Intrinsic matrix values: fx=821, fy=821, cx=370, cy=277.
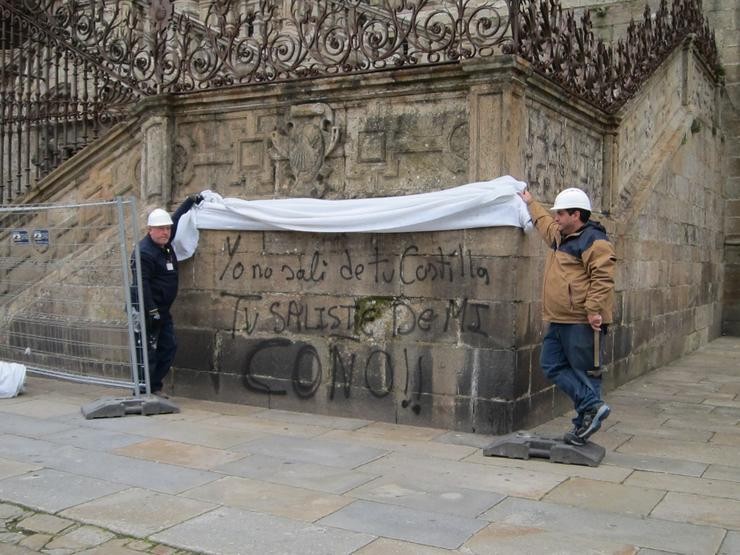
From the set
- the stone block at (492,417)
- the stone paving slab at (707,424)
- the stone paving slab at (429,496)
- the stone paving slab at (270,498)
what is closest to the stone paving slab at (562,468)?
the stone block at (492,417)

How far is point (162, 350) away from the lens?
313 inches

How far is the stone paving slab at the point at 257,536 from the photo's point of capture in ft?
13.8

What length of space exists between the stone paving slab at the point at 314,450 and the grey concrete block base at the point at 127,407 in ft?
4.64

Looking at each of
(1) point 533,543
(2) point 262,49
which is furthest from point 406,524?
(2) point 262,49

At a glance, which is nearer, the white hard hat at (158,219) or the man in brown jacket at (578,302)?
the man in brown jacket at (578,302)

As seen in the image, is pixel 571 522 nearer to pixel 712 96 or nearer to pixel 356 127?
pixel 356 127

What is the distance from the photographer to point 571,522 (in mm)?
4672

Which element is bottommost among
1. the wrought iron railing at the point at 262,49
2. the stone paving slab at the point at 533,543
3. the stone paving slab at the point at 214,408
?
the stone paving slab at the point at 533,543

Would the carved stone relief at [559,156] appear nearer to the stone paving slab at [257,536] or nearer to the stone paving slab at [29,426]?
the stone paving slab at [257,536]

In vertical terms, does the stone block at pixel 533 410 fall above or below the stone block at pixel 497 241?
below

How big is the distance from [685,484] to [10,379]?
21.0ft

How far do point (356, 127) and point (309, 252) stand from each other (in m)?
1.23

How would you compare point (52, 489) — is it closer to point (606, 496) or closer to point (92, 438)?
point (92, 438)

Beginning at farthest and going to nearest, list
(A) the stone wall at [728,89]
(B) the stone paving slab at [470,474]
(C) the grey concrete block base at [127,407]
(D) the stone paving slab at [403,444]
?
(A) the stone wall at [728,89] → (C) the grey concrete block base at [127,407] → (D) the stone paving slab at [403,444] → (B) the stone paving slab at [470,474]
